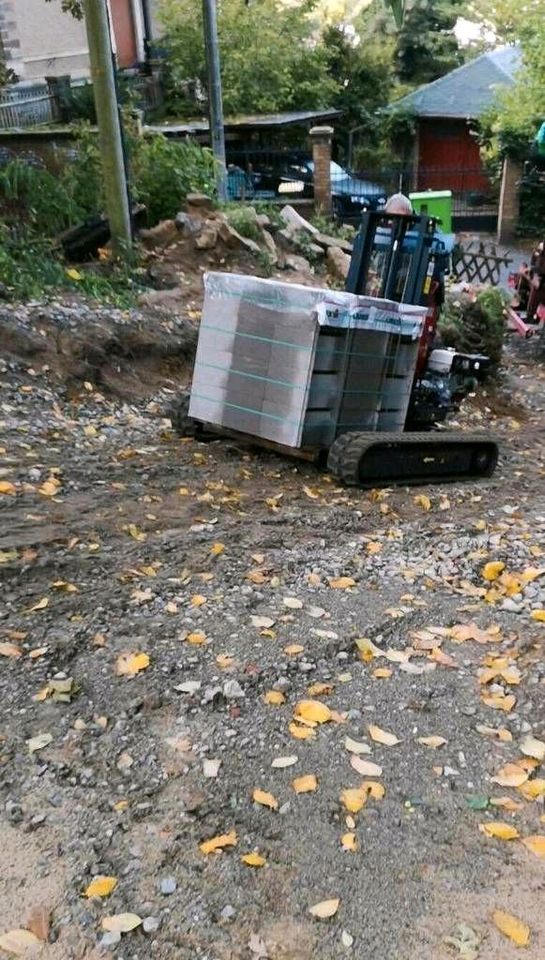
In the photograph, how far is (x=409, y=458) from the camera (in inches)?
264

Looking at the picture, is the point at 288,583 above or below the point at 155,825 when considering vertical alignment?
below

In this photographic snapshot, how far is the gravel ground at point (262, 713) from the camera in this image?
2.51 metres

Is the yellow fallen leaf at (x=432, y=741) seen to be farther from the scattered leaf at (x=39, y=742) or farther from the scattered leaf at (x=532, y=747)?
the scattered leaf at (x=39, y=742)

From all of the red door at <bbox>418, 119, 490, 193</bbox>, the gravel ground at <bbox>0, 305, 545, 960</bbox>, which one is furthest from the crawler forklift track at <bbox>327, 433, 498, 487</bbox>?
the red door at <bbox>418, 119, 490, 193</bbox>

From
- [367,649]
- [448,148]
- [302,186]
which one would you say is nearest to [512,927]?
[367,649]

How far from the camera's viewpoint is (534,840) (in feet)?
9.22

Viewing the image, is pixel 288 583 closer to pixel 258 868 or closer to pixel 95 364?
pixel 258 868

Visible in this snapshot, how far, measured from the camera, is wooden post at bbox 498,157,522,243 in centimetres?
2281

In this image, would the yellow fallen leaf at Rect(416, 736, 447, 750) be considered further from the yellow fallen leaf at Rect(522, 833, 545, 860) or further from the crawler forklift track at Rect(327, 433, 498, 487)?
the crawler forklift track at Rect(327, 433, 498, 487)

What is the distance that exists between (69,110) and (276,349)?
15251mm

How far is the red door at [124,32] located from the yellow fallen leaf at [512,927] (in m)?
25.9

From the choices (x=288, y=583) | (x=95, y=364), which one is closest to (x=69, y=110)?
(x=95, y=364)

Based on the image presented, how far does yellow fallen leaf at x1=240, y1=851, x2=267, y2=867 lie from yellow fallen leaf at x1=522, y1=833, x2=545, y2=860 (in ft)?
2.81

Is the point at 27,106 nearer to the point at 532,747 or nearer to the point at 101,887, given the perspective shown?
the point at 532,747
